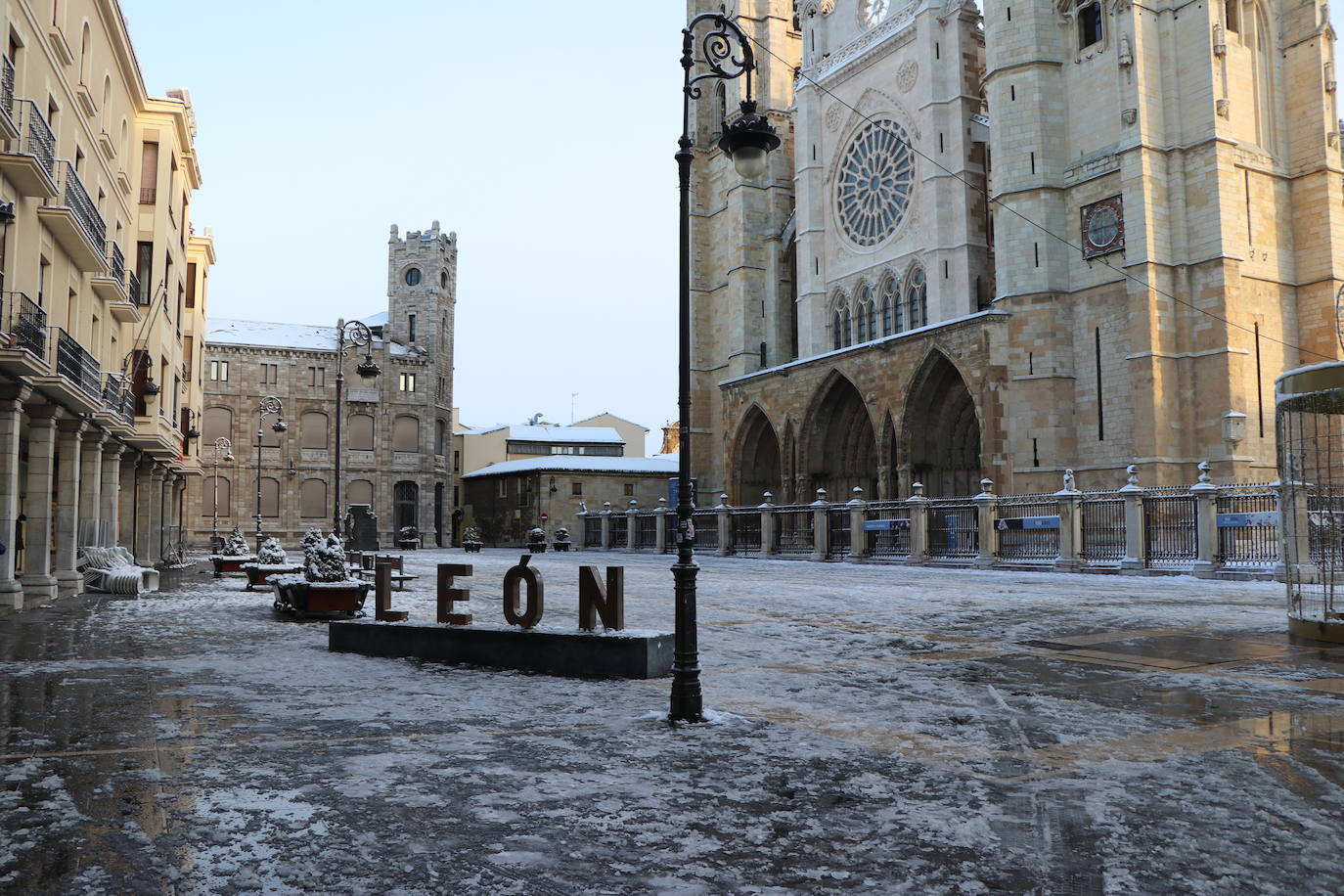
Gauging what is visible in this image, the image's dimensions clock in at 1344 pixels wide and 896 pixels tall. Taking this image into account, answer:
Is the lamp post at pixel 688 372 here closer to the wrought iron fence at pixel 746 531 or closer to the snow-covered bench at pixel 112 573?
the snow-covered bench at pixel 112 573

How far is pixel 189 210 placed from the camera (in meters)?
35.7

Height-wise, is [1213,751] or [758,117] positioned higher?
[758,117]

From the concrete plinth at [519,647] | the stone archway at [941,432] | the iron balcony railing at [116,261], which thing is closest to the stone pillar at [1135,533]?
the stone archway at [941,432]

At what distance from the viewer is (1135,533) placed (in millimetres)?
22703

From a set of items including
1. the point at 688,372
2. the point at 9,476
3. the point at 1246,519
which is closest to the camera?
the point at 688,372

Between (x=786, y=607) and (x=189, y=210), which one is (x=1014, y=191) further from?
(x=189, y=210)

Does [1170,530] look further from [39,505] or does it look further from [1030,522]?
[39,505]

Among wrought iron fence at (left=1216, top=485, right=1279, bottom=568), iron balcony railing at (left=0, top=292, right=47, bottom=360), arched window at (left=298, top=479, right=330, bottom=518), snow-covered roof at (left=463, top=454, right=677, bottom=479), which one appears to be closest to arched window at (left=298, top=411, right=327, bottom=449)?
arched window at (left=298, top=479, right=330, bottom=518)

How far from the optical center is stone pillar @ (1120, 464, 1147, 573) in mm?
22453

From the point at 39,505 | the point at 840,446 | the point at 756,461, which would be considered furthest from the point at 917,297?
the point at 39,505

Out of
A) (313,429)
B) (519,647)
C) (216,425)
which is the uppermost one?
(216,425)

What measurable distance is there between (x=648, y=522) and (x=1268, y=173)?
28.7m

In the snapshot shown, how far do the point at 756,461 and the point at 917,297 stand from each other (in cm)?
1156

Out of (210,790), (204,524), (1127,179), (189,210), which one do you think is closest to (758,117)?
(210,790)
